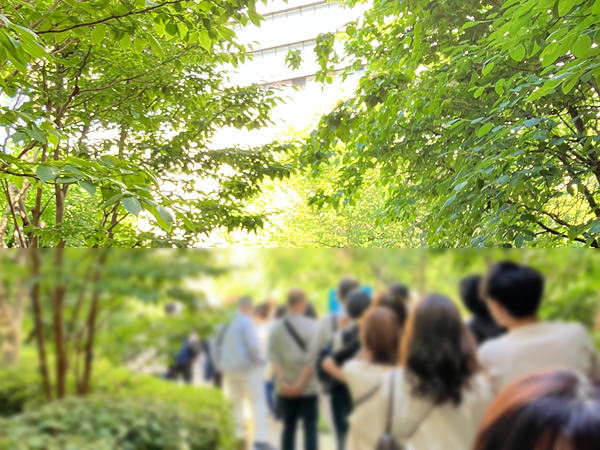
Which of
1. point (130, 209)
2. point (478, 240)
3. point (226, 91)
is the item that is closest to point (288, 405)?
point (130, 209)

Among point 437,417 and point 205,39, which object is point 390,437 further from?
point 205,39

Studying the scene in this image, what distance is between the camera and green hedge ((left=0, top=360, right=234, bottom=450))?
465 mm

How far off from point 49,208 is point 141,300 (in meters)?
6.86

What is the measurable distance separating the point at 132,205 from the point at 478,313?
1.05 metres

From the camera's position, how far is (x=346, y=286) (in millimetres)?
517

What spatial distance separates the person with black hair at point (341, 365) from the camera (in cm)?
49

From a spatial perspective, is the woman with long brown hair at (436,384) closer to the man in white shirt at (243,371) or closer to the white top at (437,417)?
the white top at (437,417)

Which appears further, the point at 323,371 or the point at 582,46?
the point at 582,46

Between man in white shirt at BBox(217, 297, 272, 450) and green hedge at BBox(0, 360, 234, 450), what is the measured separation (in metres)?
0.01

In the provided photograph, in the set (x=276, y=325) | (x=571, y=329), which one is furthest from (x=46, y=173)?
(x=571, y=329)

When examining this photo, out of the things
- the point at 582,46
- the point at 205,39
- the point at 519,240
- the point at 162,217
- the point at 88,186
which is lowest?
the point at 519,240

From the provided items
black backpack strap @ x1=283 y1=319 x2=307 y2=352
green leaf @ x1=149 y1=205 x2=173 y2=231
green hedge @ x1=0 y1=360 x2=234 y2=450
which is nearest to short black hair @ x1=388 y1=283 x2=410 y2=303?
black backpack strap @ x1=283 y1=319 x2=307 y2=352

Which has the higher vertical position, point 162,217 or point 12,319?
point 162,217

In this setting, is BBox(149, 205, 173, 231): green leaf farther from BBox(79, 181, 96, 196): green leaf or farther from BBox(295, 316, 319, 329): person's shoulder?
BBox(295, 316, 319, 329): person's shoulder
